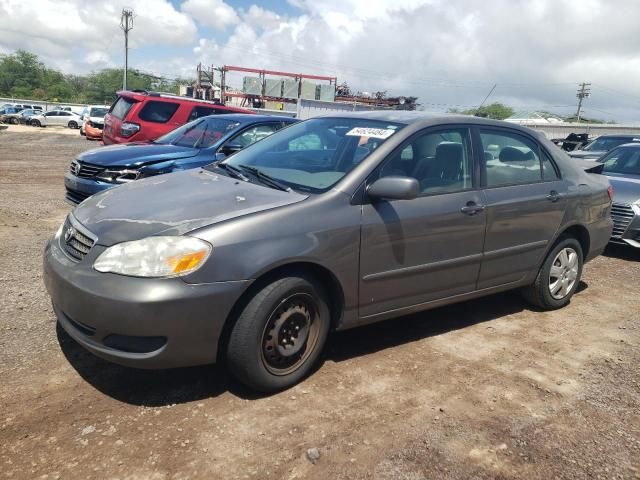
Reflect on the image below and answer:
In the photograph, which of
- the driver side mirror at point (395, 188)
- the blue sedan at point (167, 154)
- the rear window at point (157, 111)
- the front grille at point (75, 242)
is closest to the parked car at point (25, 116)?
the rear window at point (157, 111)

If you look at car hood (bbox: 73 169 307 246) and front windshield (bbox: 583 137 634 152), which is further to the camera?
front windshield (bbox: 583 137 634 152)

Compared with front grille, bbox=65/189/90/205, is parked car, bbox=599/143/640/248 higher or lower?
higher

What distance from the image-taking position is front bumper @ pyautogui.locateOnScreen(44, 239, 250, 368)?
2693 mm

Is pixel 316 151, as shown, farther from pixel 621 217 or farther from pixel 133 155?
pixel 621 217

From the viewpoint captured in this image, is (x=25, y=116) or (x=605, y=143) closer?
(x=605, y=143)

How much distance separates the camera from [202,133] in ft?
24.5

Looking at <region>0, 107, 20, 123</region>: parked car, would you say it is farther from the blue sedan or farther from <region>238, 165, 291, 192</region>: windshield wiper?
<region>238, 165, 291, 192</region>: windshield wiper

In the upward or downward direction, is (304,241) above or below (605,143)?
below

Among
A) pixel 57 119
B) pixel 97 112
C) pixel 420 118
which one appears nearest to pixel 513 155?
pixel 420 118

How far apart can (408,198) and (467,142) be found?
1.08 meters

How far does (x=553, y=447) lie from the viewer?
2842mm

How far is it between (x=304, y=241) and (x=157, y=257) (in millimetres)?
798

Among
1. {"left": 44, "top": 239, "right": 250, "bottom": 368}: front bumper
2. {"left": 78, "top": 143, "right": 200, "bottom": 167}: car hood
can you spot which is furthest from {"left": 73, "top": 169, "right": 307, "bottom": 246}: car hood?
{"left": 78, "top": 143, "right": 200, "bottom": 167}: car hood

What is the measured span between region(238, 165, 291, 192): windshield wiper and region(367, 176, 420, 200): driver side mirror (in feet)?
1.80
